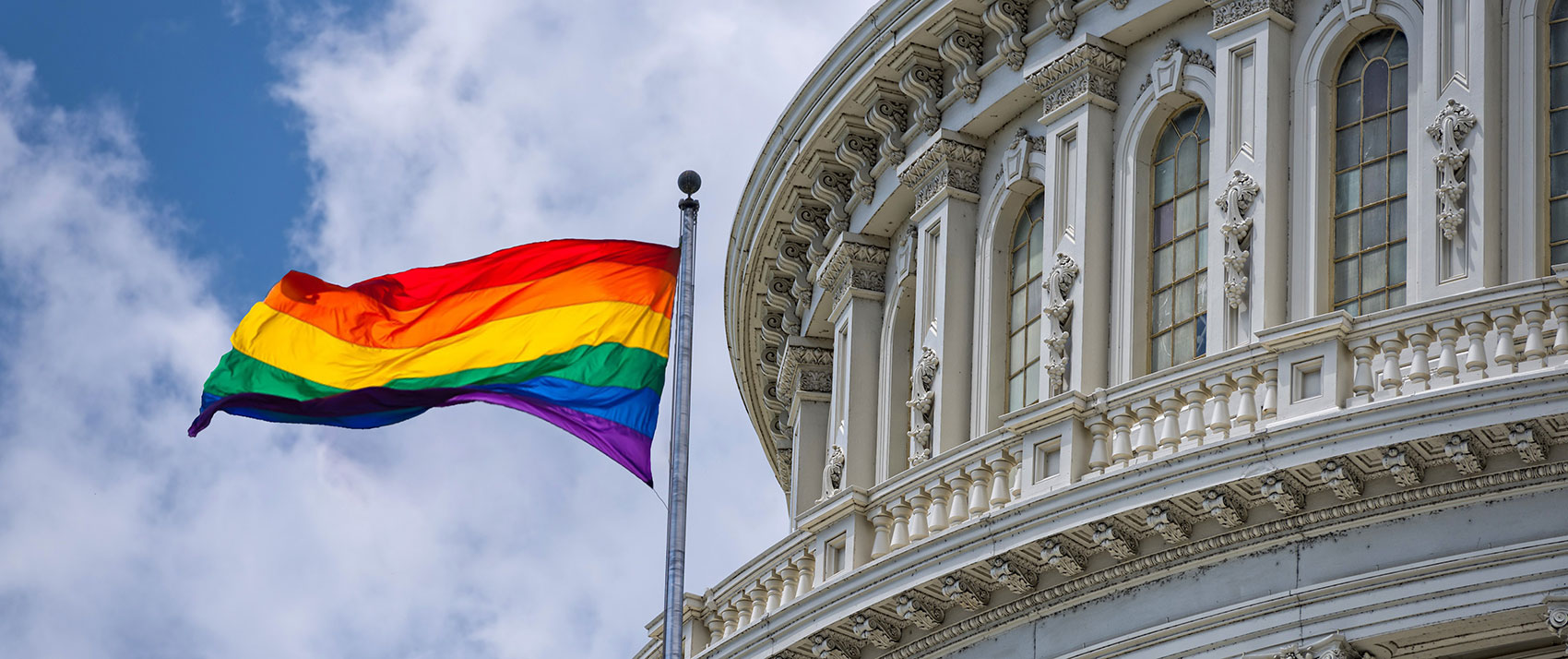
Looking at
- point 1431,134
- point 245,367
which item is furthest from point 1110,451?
point 245,367

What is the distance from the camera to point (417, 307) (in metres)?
28.4

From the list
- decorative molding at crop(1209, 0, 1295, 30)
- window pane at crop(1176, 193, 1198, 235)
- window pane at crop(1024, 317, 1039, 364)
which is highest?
decorative molding at crop(1209, 0, 1295, 30)

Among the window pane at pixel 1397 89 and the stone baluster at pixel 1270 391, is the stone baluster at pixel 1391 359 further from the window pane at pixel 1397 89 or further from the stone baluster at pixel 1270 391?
the window pane at pixel 1397 89

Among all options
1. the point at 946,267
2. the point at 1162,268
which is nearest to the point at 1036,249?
the point at 946,267

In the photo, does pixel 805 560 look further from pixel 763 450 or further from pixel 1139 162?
pixel 763 450

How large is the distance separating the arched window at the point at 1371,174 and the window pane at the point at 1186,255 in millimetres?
1708

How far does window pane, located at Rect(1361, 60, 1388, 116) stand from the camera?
27547mm

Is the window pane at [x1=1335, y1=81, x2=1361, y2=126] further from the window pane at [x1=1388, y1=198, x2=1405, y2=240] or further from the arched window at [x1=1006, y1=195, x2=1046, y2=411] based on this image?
the arched window at [x1=1006, y1=195, x2=1046, y2=411]

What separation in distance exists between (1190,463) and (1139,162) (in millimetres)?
6834

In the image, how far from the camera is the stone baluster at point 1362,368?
76.9ft

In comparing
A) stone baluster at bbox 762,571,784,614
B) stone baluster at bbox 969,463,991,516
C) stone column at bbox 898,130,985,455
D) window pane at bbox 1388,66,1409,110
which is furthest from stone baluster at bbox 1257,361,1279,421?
stone column at bbox 898,130,985,455

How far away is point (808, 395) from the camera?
3728 centimetres

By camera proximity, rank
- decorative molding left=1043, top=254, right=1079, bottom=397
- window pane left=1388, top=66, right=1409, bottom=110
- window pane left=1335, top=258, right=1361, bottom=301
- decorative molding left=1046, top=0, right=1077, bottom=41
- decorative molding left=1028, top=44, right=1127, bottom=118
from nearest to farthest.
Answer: window pane left=1335, top=258, right=1361, bottom=301
window pane left=1388, top=66, right=1409, bottom=110
decorative molding left=1043, top=254, right=1079, bottom=397
decorative molding left=1028, top=44, right=1127, bottom=118
decorative molding left=1046, top=0, right=1077, bottom=41

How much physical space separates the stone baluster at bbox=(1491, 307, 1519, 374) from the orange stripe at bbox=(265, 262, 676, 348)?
27.5 ft
